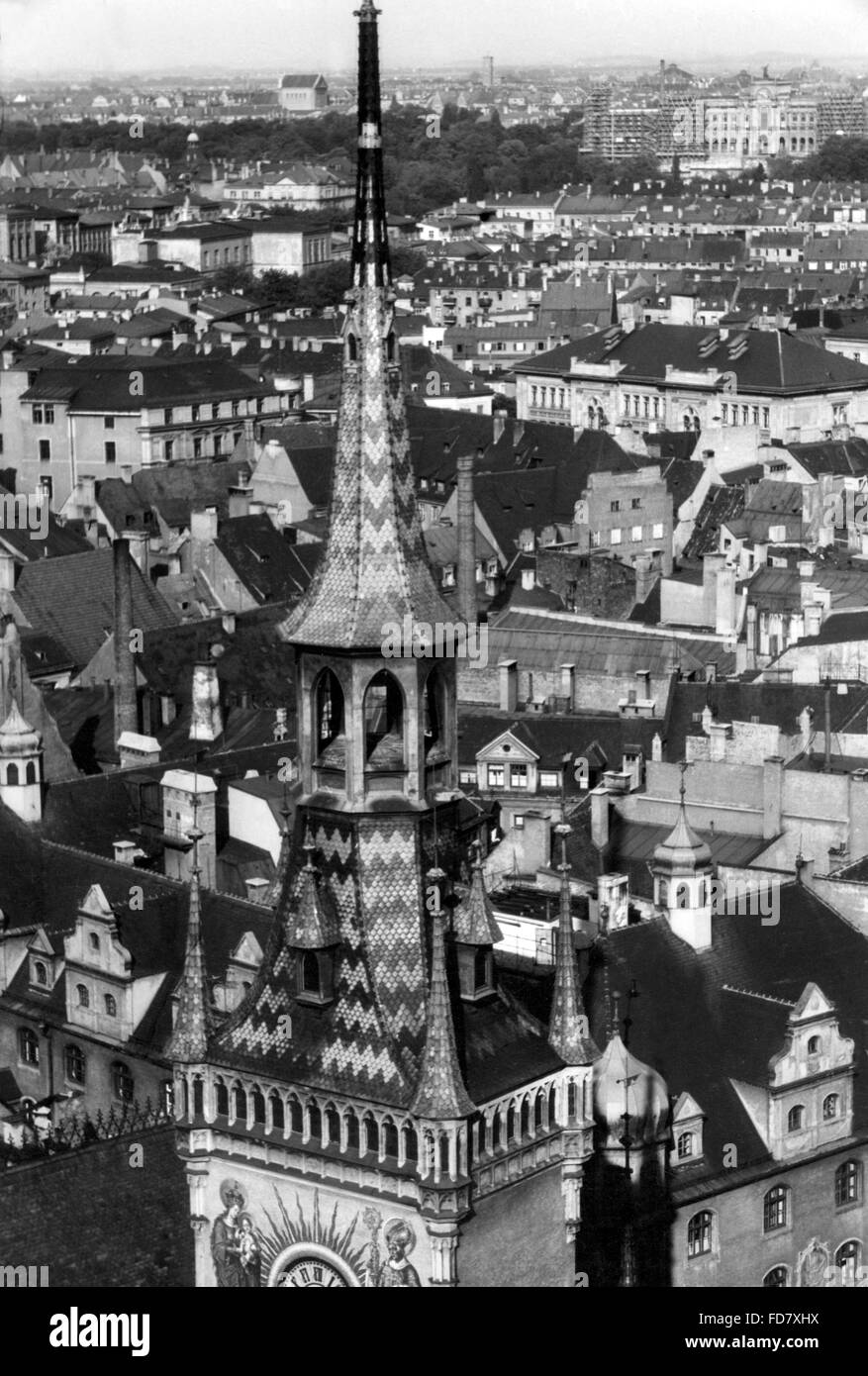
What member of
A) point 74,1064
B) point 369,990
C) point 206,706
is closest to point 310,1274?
point 369,990

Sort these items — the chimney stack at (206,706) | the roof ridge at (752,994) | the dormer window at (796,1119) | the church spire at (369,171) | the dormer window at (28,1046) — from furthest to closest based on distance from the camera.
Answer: the chimney stack at (206,706)
the dormer window at (28,1046)
the roof ridge at (752,994)
the dormer window at (796,1119)
the church spire at (369,171)

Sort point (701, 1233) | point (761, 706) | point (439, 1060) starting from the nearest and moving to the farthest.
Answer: point (439, 1060), point (701, 1233), point (761, 706)

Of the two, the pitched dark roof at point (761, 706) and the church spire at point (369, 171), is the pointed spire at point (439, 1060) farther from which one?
the pitched dark roof at point (761, 706)

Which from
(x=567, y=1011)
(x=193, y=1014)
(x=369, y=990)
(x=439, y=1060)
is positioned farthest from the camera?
(x=567, y=1011)

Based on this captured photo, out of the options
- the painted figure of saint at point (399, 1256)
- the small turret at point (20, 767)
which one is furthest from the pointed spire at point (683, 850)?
the painted figure of saint at point (399, 1256)

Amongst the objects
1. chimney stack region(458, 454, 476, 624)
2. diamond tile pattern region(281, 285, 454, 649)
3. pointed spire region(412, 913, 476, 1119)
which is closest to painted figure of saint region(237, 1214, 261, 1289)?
pointed spire region(412, 913, 476, 1119)

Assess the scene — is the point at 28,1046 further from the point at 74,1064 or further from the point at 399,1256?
the point at 399,1256
